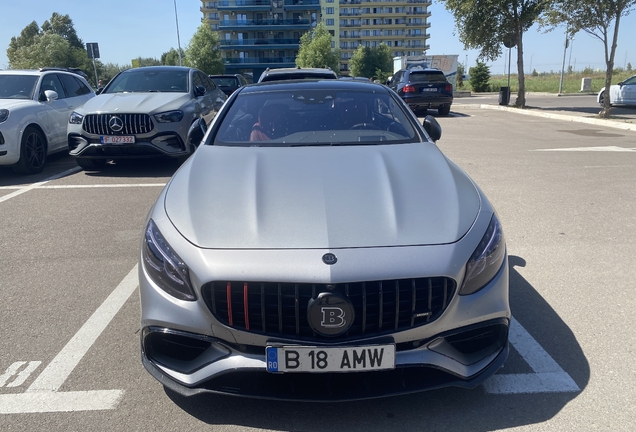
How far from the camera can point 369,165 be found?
3.15 m

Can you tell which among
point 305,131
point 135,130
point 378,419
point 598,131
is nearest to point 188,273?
point 378,419

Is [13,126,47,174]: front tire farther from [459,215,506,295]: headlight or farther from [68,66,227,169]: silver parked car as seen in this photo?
[459,215,506,295]: headlight

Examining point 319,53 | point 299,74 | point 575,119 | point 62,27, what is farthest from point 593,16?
point 62,27

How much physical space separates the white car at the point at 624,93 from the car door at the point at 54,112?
18.4 meters

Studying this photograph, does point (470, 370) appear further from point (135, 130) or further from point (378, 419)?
point (135, 130)

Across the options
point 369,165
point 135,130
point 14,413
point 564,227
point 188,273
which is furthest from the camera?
point 135,130

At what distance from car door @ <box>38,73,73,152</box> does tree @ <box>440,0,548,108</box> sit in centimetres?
1662

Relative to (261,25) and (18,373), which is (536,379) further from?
(261,25)

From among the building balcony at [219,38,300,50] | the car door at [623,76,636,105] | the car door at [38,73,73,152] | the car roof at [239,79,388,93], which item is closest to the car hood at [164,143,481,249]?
the car roof at [239,79,388,93]

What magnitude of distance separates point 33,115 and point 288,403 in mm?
7801

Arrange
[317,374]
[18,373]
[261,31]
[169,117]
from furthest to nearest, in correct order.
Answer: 1. [261,31]
2. [169,117]
3. [18,373]
4. [317,374]

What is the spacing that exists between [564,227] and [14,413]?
5.00 meters

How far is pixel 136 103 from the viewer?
8078 mm

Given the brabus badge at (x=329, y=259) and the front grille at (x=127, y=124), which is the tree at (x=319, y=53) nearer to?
the front grille at (x=127, y=124)
